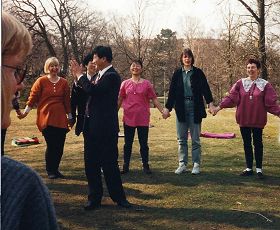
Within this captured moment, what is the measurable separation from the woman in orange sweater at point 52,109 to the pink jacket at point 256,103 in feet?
8.95

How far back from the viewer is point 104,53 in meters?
5.01

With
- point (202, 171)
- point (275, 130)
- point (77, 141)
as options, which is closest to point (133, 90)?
point (202, 171)

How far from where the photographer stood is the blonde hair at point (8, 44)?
1.10 meters

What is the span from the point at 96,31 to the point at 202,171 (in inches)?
1265

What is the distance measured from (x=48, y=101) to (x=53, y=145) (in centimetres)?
69

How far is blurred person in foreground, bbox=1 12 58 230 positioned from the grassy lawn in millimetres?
3332

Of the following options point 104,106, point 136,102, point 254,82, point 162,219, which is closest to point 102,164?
point 104,106

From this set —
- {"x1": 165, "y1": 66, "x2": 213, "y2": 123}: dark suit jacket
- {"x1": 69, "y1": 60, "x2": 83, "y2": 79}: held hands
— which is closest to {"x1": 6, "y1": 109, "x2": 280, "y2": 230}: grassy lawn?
{"x1": 165, "y1": 66, "x2": 213, "y2": 123}: dark suit jacket

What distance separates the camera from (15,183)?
1.12 meters

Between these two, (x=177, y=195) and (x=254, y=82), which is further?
(x=254, y=82)

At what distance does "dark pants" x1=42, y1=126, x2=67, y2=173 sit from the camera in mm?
6508

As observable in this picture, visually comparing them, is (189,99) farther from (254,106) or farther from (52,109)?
(52,109)

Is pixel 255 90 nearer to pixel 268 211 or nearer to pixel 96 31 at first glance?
pixel 268 211

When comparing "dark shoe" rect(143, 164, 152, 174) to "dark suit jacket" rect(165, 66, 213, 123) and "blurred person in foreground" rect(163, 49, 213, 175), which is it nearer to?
"blurred person in foreground" rect(163, 49, 213, 175)
